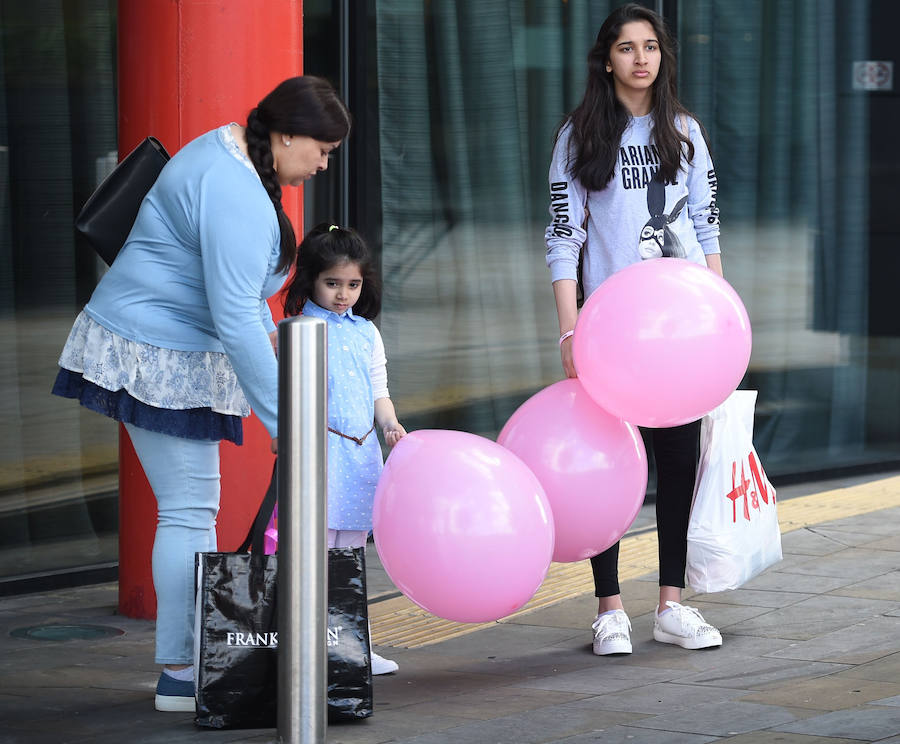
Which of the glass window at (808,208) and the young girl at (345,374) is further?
the glass window at (808,208)

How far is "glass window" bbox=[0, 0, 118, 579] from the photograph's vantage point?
577 centimetres

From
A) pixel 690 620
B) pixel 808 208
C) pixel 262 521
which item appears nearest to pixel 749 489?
pixel 690 620

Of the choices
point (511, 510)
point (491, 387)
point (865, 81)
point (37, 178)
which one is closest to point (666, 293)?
point (511, 510)

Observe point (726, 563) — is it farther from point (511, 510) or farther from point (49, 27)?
point (49, 27)

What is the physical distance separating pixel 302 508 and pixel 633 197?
6.11 ft

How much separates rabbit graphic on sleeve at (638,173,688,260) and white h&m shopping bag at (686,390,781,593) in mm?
494

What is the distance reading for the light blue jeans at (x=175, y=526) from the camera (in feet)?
13.4

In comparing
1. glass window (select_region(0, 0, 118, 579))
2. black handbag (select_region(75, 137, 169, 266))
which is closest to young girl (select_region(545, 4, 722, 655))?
black handbag (select_region(75, 137, 169, 266))

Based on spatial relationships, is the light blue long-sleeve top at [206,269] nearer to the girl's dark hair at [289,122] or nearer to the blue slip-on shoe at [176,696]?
the girl's dark hair at [289,122]

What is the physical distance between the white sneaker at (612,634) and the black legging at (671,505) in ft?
0.25

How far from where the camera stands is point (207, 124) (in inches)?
201

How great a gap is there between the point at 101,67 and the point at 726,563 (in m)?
2.99

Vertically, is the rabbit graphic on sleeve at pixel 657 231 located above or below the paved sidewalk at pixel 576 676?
above

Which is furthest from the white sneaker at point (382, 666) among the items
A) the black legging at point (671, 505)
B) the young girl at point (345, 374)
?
A: the black legging at point (671, 505)
